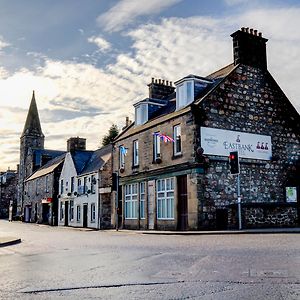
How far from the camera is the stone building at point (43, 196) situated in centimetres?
5212

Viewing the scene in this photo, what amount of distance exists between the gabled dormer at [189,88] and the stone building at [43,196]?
91.4 ft

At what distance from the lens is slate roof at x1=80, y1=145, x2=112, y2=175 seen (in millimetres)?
39678

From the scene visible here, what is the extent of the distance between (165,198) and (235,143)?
5.82 meters

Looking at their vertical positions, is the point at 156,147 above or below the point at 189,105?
below

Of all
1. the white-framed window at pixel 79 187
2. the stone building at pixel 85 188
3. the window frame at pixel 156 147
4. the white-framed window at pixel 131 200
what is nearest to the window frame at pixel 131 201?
the white-framed window at pixel 131 200

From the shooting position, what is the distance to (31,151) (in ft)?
236

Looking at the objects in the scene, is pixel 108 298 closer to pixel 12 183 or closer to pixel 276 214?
pixel 276 214

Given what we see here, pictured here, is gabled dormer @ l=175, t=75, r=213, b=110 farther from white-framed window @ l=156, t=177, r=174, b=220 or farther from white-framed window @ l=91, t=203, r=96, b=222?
white-framed window @ l=91, t=203, r=96, b=222

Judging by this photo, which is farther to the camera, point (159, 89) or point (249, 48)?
point (159, 89)

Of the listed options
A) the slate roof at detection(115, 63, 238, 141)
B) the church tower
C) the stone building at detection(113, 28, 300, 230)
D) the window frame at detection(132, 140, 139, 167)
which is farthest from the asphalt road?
the church tower

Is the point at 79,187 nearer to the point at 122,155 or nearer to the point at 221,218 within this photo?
the point at 122,155

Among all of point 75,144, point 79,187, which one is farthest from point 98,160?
point 75,144

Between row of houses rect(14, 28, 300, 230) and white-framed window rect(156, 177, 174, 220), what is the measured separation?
65 millimetres

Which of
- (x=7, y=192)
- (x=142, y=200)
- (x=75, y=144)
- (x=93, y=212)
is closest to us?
(x=142, y=200)
